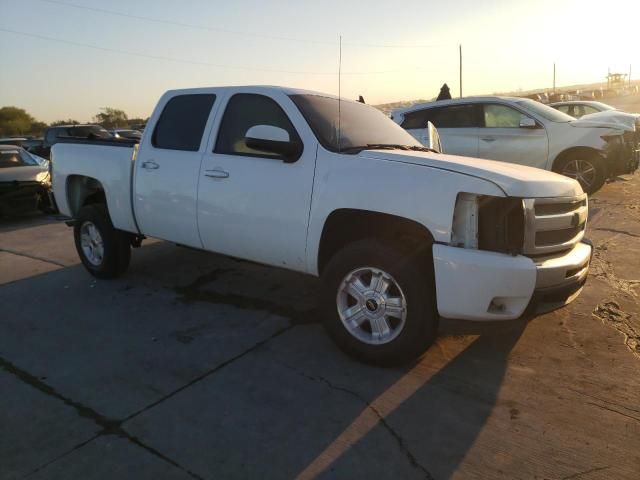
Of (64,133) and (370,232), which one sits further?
(64,133)

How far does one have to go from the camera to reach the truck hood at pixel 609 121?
30.2 ft

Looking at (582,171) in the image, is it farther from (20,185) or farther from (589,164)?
(20,185)

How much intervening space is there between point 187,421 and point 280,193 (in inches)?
67.4

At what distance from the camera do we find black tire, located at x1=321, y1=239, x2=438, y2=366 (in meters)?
3.17

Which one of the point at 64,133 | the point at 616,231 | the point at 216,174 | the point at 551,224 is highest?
the point at 64,133

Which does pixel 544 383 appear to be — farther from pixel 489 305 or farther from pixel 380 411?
pixel 380 411

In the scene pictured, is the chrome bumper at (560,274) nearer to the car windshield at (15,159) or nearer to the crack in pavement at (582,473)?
the crack in pavement at (582,473)

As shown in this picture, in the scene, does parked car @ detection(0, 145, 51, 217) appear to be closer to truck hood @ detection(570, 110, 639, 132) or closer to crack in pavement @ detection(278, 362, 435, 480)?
crack in pavement @ detection(278, 362, 435, 480)

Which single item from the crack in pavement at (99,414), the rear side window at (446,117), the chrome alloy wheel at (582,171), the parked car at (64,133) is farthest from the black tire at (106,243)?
the parked car at (64,133)

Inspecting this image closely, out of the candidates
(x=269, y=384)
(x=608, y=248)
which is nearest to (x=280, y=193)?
(x=269, y=384)

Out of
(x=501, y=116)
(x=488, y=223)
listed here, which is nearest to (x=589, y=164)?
(x=501, y=116)

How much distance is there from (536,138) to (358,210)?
714 centimetres

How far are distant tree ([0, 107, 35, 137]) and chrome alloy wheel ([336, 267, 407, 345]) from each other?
5434 centimetres

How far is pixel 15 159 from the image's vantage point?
35.3 feet
